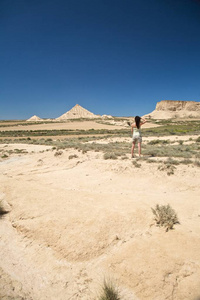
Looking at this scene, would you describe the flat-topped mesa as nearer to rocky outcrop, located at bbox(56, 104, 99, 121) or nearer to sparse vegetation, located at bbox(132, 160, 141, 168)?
rocky outcrop, located at bbox(56, 104, 99, 121)

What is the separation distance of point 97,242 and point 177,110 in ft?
410

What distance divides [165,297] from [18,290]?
2.11 meters

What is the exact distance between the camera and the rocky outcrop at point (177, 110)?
109500 millimetres

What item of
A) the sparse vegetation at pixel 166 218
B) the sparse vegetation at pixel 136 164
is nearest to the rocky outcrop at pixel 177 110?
the sparse vegetation at pixel 136 164

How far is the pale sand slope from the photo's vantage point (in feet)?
8.66

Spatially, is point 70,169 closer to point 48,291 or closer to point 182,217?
point 182,217

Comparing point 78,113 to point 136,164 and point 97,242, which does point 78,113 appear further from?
point 97,242

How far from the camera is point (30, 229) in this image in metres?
3.84

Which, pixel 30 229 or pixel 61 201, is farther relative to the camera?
pixel 61 201

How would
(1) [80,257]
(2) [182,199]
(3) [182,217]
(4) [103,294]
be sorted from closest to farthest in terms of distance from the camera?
(4) [103,294]
(1) [80,257]
(3) [182,217]
(2) [182,199]

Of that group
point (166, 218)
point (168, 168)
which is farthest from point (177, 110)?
point (166, 218)

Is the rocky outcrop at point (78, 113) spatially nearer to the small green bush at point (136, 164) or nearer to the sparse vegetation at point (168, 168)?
the small green bush at point (136, 164)

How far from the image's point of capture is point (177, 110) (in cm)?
11444

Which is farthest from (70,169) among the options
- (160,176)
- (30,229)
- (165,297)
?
(165,297)
